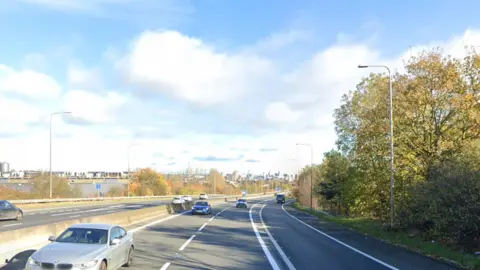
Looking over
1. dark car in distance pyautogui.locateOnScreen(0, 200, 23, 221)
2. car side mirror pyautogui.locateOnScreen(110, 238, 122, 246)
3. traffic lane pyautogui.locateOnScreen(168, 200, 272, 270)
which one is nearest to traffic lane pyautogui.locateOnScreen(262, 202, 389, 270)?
traffic lane pyautogui.locateOnScreen(168, 200, 272, 270)

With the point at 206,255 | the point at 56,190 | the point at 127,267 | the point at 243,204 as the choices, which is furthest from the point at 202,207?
the point at 56,190

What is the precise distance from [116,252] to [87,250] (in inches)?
51.0

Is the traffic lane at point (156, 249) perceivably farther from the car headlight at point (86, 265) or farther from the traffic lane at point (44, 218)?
the traffic lane at point (44, 218)

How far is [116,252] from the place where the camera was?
11.6 meters

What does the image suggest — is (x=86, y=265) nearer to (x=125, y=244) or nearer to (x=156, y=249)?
(x=125, y=244)

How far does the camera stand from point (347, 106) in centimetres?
4400

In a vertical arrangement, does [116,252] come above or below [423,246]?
above

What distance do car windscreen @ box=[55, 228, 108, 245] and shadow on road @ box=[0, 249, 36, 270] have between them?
1741mm

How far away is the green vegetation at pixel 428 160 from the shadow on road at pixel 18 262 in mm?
13727

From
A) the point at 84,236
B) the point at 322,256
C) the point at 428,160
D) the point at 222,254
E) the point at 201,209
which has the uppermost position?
the point at 428,160

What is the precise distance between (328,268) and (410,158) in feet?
50.2

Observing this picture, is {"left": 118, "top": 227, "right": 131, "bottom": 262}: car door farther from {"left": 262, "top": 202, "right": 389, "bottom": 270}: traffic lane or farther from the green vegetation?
the green vegetation

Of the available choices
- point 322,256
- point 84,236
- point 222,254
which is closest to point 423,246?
point 322,256

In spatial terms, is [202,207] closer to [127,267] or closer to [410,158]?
[410,158]
